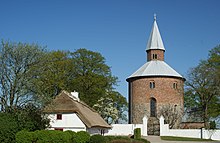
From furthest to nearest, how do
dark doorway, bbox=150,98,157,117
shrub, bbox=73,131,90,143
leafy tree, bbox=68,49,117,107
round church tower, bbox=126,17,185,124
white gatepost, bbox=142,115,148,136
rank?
dark doorway, bbox=150,98,157,117 → round church tower, bbox=126,17,185,124 → leafy tree, bbox=68,49,117,107 → white gatepost, bbox=142,115,148,136 → shrub, bbox=73,131,90,143

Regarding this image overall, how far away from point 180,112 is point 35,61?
30606 mm

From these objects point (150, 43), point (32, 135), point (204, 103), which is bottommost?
point (32, 135)

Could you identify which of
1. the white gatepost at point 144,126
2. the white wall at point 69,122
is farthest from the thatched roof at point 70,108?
the white gatepost at point 144,126

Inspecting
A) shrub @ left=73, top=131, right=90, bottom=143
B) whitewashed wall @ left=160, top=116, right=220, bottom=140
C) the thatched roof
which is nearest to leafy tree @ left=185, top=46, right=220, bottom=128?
whitewashed wall @ left=160, top=116, right=220, bottom=140

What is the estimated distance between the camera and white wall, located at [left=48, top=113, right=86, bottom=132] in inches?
1506

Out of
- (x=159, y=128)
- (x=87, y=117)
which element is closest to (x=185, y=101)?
(x=159, y=128)

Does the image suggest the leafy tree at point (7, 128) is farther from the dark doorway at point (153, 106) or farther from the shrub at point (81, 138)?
the dark doorway at point (153, 106)

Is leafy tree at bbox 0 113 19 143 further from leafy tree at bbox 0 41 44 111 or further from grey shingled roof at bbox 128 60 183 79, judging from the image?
grey shingled roof at bbox 128 60 183 79

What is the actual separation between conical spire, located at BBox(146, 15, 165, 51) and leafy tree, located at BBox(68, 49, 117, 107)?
9.57m

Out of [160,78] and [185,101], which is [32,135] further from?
[185,101]

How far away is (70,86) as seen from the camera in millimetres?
54625

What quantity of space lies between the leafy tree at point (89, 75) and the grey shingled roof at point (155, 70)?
5468 millimetres

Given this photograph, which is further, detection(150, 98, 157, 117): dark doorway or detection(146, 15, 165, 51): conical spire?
detection(146, 15, 165, 51): conical spire

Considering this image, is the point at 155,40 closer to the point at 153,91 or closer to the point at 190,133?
the point at 153,91
